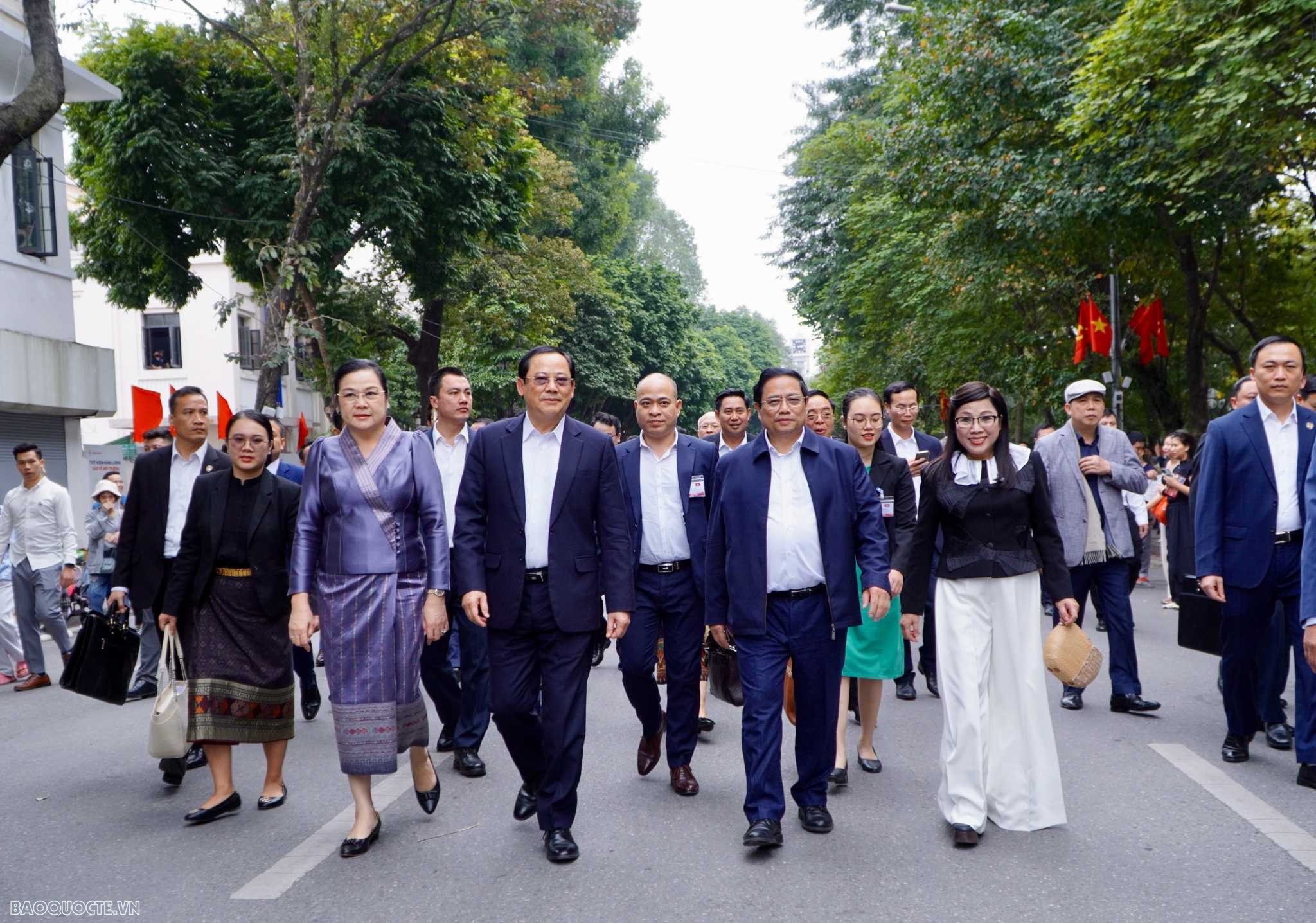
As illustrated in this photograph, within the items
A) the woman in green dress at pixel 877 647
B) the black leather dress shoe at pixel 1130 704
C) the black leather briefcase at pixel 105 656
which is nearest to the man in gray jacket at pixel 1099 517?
the black leather dress shoe at pixel 1130 704

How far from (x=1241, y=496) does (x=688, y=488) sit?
2754 mm

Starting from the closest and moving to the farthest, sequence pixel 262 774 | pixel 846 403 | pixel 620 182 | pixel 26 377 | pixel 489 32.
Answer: pixel 262 774 → pixel 846 403 → pixel 26 377 → pixel 489 32 → pixel 620 182

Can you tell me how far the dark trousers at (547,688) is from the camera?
482 cm

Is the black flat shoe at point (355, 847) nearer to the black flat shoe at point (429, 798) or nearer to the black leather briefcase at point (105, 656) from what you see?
the black flat shoe at point (429, 798)

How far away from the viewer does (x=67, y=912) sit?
170 inches

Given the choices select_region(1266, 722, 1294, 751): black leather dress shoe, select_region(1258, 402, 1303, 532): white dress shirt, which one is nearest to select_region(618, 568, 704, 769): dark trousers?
select_region(1258, 402, 1303, 532): white dress shirt

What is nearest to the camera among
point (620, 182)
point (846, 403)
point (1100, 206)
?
point (846, 403)

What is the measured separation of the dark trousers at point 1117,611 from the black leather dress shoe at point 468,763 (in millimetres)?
3628

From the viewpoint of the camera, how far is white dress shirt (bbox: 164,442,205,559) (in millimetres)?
6363

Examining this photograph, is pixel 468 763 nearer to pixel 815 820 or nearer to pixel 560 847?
pixel 560 847

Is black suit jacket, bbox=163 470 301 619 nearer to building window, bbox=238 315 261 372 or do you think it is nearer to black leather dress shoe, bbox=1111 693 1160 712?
black leather dress shoe, bbox=1111 693 1160 712

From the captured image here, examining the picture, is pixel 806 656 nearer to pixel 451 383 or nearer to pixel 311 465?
pixel 311 465

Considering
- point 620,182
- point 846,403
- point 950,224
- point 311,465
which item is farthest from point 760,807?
point 620,182

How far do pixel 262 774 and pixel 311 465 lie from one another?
2.18 m
